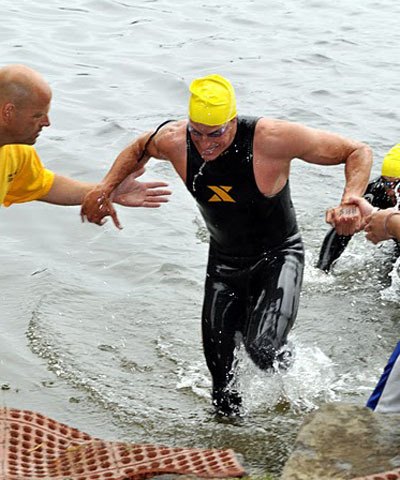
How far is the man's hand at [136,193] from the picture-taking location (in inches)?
272

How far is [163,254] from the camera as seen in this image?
10672 millimetres

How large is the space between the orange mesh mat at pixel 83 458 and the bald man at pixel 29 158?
162 cm

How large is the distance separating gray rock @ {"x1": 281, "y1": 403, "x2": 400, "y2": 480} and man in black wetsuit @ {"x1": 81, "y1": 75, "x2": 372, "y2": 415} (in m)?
1.25

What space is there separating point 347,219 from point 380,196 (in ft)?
10.8

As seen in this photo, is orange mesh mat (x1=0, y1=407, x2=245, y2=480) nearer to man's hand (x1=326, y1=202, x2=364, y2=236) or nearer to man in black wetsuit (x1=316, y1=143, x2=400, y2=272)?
man's hand (x1=326, y1=202, x2=364, y2=236)

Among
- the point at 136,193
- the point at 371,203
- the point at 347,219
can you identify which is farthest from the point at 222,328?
the point at 371,203

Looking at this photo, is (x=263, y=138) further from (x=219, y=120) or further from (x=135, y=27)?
(x=135, y=27)

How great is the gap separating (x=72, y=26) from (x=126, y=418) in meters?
13.2

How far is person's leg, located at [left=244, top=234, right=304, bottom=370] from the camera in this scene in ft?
20.7

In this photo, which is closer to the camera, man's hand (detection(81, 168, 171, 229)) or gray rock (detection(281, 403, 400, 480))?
gray rock (detection(281, 403, 400, 480))

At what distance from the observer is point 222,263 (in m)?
6.81

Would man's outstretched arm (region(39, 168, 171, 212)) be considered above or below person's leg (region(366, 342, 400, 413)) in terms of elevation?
above

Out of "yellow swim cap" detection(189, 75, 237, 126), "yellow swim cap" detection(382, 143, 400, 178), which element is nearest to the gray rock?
"yellow swim cap" detection(189, 75, 237, 126)

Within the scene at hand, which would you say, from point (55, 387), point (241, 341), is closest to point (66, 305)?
point (55, 387)
